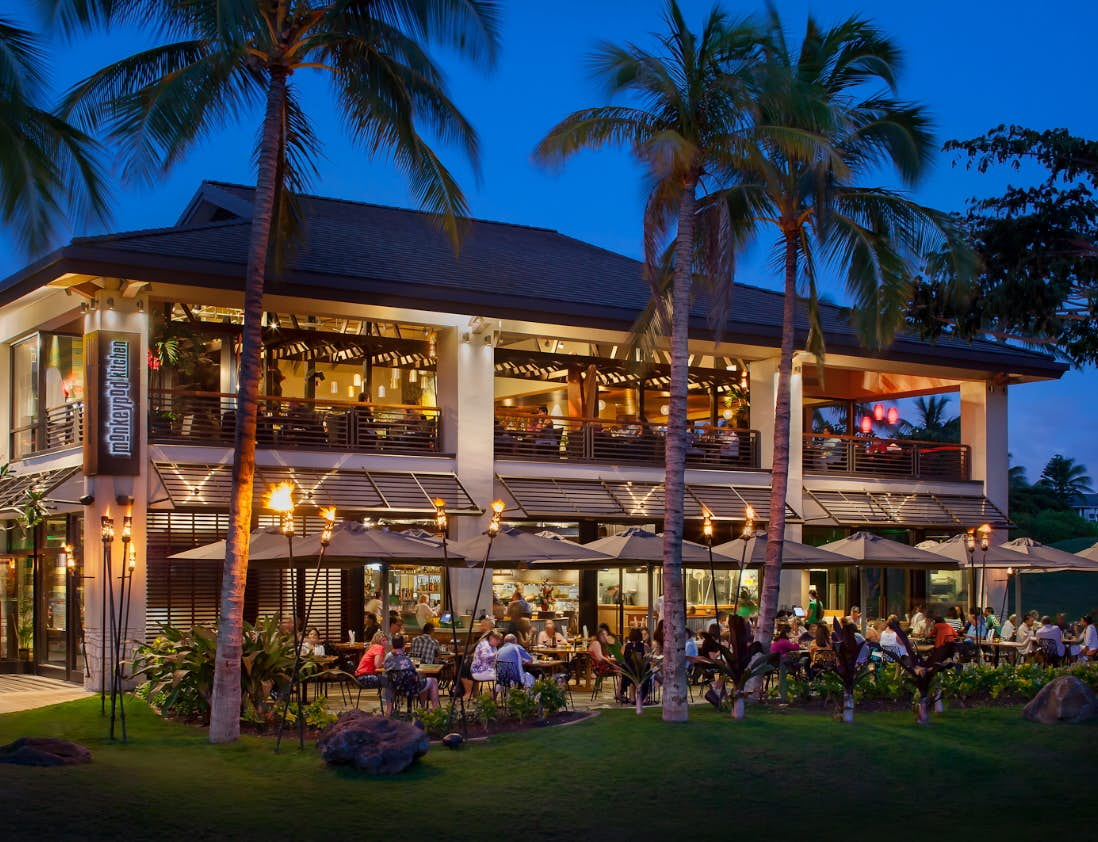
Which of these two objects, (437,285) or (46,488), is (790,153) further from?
(46,488)

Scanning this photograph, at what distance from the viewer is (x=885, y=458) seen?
3325 centimetres

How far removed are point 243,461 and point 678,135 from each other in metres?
6.99

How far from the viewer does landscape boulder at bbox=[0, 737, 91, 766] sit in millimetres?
13945

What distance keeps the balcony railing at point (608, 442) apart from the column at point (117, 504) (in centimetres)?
750

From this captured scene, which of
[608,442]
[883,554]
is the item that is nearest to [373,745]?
[883,554]

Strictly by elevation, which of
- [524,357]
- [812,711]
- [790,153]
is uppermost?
[790,153]

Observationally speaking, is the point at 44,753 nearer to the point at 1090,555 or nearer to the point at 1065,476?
the point at 1090,555

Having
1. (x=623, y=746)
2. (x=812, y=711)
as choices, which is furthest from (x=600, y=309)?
(x=623, y=746)

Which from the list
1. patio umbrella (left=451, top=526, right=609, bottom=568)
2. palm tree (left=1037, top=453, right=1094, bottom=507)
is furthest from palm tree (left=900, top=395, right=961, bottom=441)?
patio umbrella (left=451, top=526, right=609, bottom=568)

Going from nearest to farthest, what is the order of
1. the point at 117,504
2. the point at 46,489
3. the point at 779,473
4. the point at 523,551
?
1. the point at 779,473
2. the point at 523,551
3. the point at 117,504
4. the point at 46,489

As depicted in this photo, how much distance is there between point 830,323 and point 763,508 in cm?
531

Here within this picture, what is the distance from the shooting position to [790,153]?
18.2 m

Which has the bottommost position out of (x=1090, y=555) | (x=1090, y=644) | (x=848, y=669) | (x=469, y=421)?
(x=1090, y=644)

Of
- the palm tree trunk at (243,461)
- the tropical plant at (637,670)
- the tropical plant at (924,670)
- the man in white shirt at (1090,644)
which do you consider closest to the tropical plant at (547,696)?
the tropical plant at (637,670)
